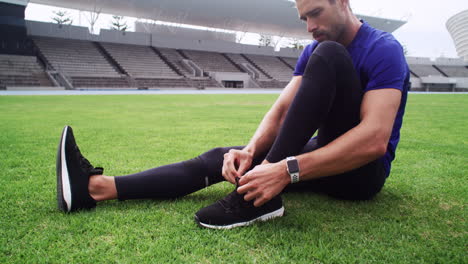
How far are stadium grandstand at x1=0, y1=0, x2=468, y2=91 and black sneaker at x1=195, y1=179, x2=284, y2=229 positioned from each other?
65.1ft

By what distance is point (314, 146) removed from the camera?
1.79 m

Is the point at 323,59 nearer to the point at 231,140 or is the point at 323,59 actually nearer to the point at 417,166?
the point at 417,166

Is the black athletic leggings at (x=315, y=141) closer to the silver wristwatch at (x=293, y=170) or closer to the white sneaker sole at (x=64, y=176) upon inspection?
→ the silver wristwatch at (x=293, y=170)

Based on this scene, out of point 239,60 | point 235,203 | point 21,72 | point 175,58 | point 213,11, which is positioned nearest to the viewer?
point 235,203

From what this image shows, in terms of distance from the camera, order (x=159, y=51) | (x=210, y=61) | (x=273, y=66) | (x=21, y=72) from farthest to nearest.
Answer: (x=273, y=66)
(x=210, y=61)
(x=159, y=51)
(x=21, y=72)

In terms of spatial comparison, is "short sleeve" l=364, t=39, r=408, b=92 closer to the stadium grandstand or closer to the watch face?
the watch face

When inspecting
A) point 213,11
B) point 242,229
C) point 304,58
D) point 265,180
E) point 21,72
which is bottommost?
point 21,72

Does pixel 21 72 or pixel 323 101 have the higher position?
pixel 323 101

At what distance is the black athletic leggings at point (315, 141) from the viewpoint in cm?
140

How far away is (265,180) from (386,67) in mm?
766

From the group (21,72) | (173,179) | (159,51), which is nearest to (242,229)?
(173,179)

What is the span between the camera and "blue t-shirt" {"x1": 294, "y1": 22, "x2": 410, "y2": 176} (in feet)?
4.83

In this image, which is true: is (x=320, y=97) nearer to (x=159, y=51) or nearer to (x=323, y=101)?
(x=323, y=101)

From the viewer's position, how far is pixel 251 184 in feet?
4.48
